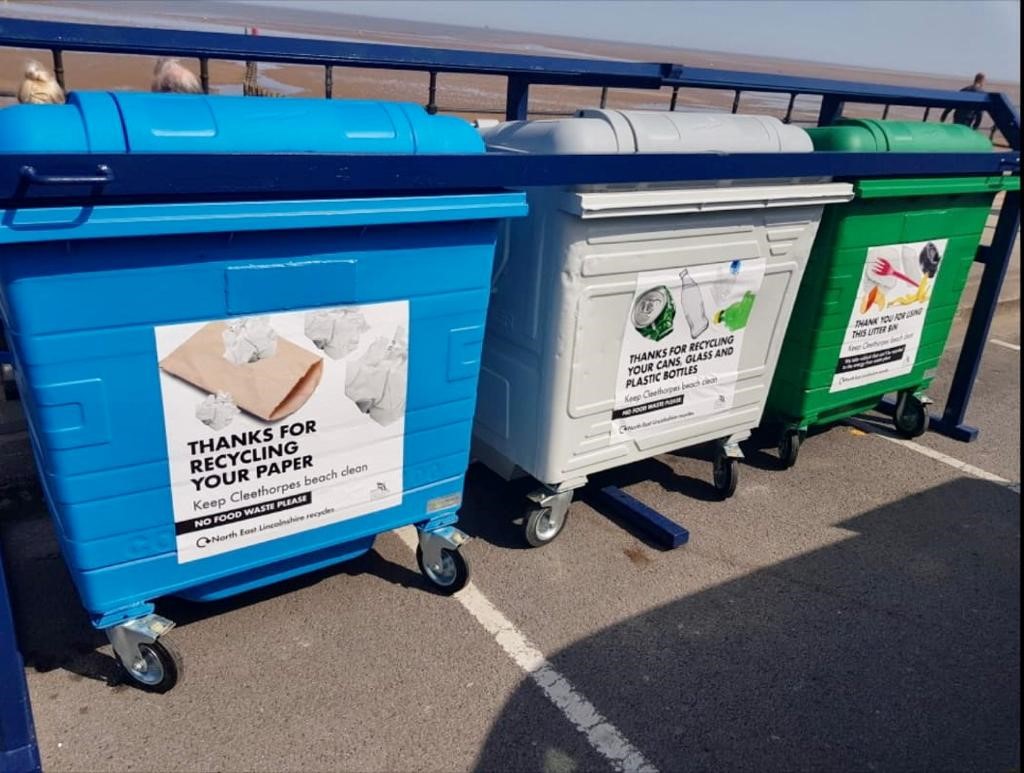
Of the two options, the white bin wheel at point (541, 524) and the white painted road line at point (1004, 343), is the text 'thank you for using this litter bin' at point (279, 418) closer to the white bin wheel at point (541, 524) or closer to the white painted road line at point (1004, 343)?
the white bin wheel at point (541, 524)

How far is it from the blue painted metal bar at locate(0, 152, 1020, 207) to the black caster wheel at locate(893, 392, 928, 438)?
6.66 ft

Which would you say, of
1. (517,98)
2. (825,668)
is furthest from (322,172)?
(825,668)


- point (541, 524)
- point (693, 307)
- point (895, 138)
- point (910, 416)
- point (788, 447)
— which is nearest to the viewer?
point (693, 307)

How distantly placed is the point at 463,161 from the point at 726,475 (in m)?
2.10

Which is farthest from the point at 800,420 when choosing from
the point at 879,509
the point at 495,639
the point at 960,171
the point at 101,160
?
the point at 101,160

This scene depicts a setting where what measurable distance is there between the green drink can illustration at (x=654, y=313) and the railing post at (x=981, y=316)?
86.5 inches

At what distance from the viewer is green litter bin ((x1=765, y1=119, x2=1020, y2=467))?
3.47m

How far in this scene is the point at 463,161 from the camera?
7.20 ft

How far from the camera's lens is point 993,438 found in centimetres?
464

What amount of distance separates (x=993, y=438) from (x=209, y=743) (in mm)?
4376

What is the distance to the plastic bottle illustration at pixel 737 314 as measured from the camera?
3.21 m

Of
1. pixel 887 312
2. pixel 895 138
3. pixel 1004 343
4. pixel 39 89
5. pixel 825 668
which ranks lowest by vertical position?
pixel 1004 343

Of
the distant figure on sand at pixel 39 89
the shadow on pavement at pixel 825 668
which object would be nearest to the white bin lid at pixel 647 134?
the shadow on pavement at pixel 825 668

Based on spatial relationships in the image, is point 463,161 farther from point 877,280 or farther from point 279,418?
point 877,280
